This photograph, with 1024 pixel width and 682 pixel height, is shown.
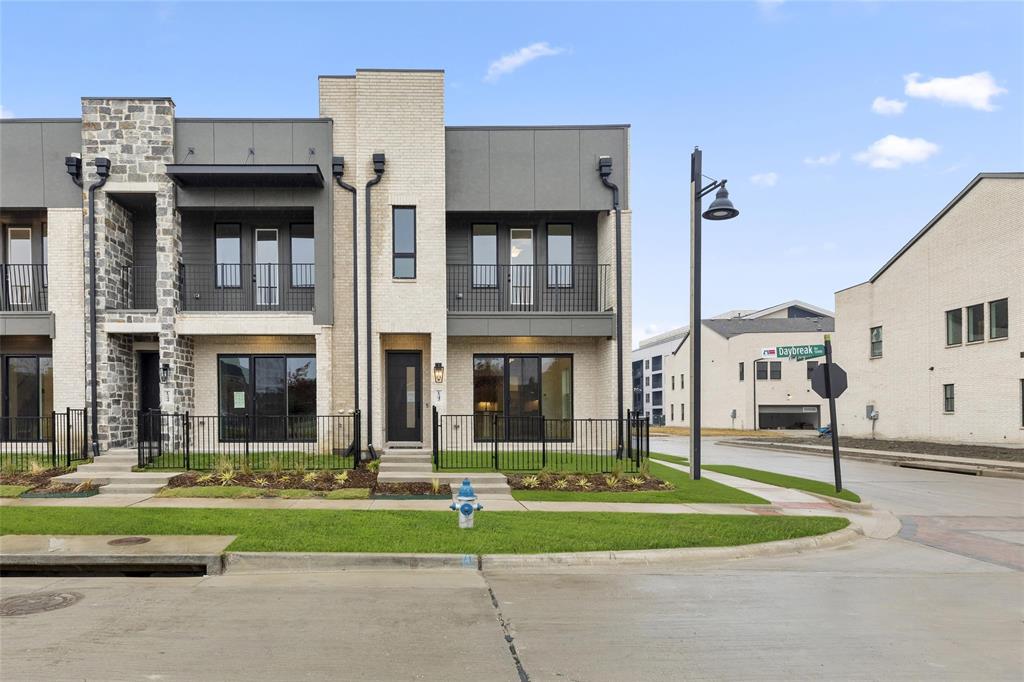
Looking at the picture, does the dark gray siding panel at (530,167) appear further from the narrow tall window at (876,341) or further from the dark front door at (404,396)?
the narrow tall window at (876,341)

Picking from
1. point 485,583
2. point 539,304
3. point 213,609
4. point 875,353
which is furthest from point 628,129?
point 875,353

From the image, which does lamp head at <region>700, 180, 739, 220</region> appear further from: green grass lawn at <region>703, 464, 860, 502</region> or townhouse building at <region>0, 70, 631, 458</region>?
green grass lawn at <region>703, 464, 860, 502</region>

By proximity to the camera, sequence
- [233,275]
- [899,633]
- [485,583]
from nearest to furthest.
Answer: [899,633] < [485,583] < [233,275]

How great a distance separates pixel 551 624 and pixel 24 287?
18.9 meters

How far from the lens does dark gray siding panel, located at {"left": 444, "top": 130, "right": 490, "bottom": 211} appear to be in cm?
1647

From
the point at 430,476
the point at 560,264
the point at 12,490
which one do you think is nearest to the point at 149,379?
the point at 12,490

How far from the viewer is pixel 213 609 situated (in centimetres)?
571

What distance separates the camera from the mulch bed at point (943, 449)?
2094 cm

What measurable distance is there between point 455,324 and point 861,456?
59.1ft

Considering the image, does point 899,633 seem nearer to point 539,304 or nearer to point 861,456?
point 539,304

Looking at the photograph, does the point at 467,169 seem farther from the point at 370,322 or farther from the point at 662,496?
the point at 662,496

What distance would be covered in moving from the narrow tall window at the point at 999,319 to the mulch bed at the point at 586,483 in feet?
62.8

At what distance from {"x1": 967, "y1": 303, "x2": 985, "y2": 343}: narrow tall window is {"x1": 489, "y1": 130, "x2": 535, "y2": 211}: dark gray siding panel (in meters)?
20.8

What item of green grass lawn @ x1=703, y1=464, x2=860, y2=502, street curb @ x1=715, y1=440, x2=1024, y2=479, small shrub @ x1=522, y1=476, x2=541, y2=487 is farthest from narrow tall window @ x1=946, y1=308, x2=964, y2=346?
small shrub @ x1=522, y1=476, x2=541, y2=487
